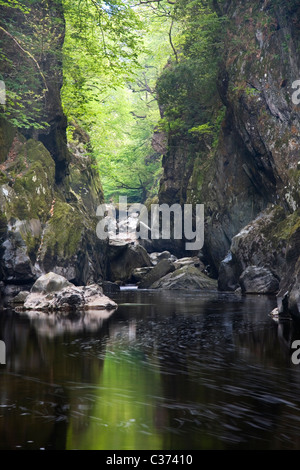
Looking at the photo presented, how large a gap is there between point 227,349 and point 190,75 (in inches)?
871

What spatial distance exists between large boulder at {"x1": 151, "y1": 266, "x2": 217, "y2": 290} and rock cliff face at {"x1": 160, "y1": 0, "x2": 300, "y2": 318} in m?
1.33

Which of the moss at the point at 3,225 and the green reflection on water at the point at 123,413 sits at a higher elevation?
the moss at the point at 3,225

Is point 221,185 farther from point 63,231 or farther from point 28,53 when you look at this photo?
point 28,53

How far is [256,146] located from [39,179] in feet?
30.5

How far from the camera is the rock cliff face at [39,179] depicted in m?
19.2

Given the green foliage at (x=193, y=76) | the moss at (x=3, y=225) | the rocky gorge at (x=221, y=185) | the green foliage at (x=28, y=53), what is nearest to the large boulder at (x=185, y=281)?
the rocky gorge at (x=221, y=185)

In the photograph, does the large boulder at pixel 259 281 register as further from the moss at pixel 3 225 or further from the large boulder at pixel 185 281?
the moss at pixel 3 225

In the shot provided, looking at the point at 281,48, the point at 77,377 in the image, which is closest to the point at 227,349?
the point at 77,377

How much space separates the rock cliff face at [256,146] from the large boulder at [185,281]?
1335mm

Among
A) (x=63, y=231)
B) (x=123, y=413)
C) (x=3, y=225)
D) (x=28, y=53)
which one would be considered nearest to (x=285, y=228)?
(x=63, y=231)

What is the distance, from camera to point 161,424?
15.4ft

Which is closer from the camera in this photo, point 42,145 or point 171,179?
point 42,145

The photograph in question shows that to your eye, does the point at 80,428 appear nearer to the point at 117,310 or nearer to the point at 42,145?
the point at 117,310

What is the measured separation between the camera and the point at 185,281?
Result: 24703mm
